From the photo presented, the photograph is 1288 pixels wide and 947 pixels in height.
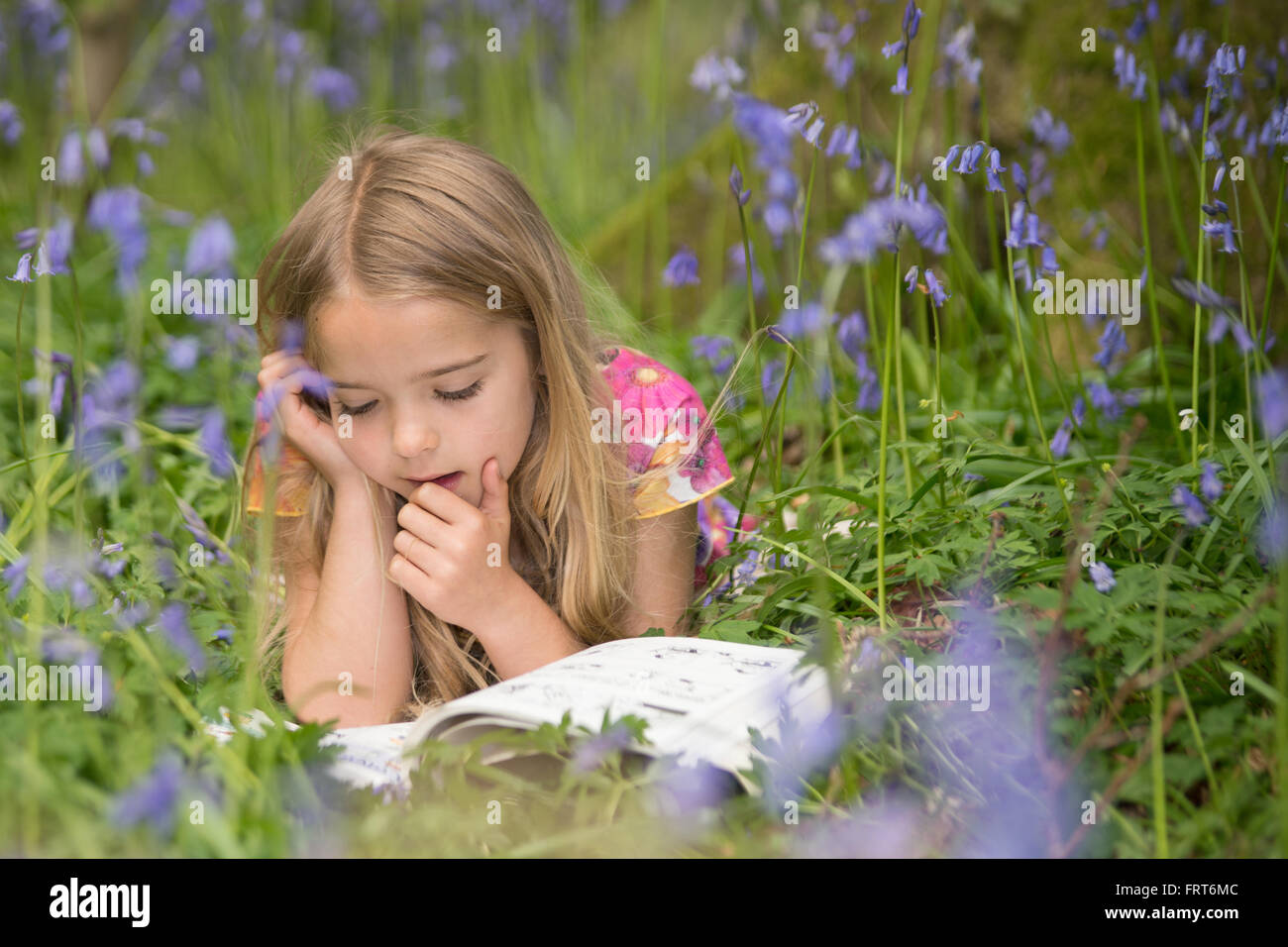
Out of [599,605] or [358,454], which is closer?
[358,454]

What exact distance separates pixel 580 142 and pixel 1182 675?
356cm

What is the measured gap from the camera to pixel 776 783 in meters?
1.47

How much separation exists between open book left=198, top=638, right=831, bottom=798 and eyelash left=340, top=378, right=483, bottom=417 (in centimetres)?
50

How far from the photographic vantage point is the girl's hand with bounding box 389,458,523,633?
6.67 ft

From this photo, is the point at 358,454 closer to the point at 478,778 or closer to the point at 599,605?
the point at 599,605

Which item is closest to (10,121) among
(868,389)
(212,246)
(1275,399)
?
(212,246)

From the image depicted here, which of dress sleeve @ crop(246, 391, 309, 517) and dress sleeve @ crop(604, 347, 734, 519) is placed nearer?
dress sleeve @ crop(604, 347, 734, 519)

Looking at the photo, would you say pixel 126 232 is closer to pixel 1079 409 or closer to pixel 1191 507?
pixel 1191 507

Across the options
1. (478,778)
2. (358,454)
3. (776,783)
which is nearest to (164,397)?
(358,454)

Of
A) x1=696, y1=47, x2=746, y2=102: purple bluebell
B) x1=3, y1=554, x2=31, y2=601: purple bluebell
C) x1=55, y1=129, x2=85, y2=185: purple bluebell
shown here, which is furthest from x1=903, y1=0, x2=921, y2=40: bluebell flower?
x1=3, y1=554, x2=31, y2=601: purple bluebell

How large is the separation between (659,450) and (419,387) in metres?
0.59

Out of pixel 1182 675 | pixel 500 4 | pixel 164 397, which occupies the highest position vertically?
pixel 500 4

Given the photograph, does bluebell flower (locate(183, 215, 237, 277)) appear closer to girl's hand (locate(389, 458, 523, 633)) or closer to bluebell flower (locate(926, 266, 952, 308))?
girl's hand (locate(389, 458, 523, 633))

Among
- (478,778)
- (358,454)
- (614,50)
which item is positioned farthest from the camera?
(614,50)
